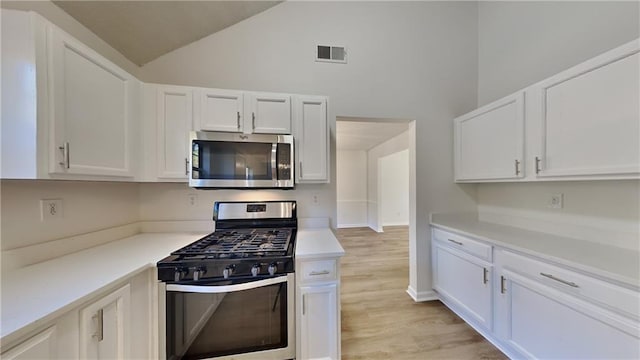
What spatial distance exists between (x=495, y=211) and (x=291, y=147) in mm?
2360

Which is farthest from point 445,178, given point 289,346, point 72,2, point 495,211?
point 72,2

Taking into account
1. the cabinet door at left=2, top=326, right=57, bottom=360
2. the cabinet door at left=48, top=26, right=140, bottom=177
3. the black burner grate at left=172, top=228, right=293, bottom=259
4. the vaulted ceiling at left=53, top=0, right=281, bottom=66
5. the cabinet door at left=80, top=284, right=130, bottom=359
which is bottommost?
the cabinet door at left=80, top=284, right=130, bottom=359

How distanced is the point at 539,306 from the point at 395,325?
45.4 inches

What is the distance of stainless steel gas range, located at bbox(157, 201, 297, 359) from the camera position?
1.36m

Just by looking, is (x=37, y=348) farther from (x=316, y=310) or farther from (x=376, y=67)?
(x=376, y=67)

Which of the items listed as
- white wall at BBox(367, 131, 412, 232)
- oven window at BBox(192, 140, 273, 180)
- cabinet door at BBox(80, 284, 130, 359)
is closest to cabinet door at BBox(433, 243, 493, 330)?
oven window at BBox(192, 140, 273, 180)

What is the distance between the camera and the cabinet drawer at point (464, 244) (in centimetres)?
189

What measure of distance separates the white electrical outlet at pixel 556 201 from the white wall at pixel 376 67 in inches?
31.8

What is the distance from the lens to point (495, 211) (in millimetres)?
2479

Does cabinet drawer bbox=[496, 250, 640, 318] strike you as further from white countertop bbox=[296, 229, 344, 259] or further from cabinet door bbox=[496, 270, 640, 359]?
white countertop bbox=[296, 229, 344, 259]

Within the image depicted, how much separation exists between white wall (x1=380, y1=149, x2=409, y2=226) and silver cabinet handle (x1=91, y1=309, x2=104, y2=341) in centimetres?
701

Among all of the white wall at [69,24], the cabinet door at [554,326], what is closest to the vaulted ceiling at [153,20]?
the white wall at [69,24]

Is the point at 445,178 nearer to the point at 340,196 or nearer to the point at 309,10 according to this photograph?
the point at 309,10

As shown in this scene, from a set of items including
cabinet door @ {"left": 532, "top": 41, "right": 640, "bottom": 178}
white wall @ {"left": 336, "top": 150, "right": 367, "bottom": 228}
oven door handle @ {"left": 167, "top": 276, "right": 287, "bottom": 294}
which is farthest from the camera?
white wall @ {"left": 336, "top": 150, "right": 367, "bottom": 228}
